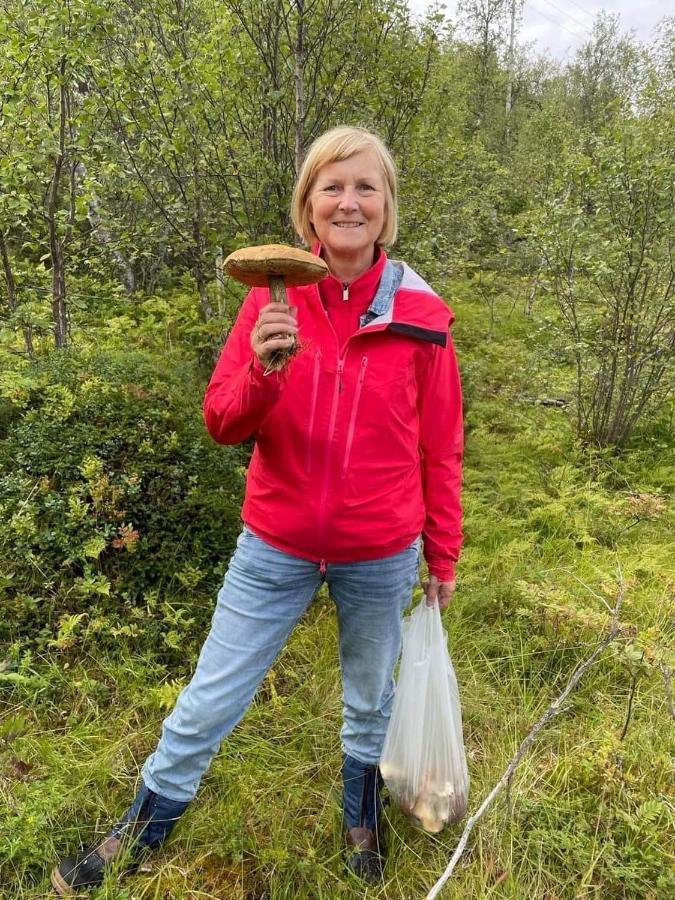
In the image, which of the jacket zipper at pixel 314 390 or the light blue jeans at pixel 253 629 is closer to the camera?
the jacket zipper at pixel 314 390

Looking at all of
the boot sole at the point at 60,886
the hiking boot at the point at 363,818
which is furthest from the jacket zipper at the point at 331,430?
the boot sole at the point at 60,886

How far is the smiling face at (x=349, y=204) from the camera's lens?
1664mm

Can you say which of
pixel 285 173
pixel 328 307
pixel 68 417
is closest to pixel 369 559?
pixel 328 307

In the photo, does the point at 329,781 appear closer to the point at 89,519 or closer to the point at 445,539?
the point at 445,539

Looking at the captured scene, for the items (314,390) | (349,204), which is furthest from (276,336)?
(349,204)

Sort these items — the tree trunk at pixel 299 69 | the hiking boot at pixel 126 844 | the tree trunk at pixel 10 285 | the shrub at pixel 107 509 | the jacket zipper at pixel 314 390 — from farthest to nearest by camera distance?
the tree trunk at pixel 10 285, the tree trunk at pixel 299 69, the shrub at pixel 107 509, the hiking boot at pixel 126 844, the jacket zipper at pixel 314 390

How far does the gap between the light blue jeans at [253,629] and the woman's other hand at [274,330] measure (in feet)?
2.24

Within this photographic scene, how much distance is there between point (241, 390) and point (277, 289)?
280 mm

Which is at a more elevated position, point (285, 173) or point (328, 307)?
point (285, 173)

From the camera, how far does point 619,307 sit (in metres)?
5.61

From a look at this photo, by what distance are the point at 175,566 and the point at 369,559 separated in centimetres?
178

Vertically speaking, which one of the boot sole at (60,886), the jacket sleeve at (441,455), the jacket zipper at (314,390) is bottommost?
the boot sole at (60,886)

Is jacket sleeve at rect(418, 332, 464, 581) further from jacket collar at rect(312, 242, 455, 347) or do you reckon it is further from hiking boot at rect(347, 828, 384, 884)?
hiking boot at rect(347, 828, 384, 884)

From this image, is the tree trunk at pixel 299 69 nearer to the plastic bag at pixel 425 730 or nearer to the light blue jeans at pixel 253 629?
the light blue jeans at pixel 253 629
